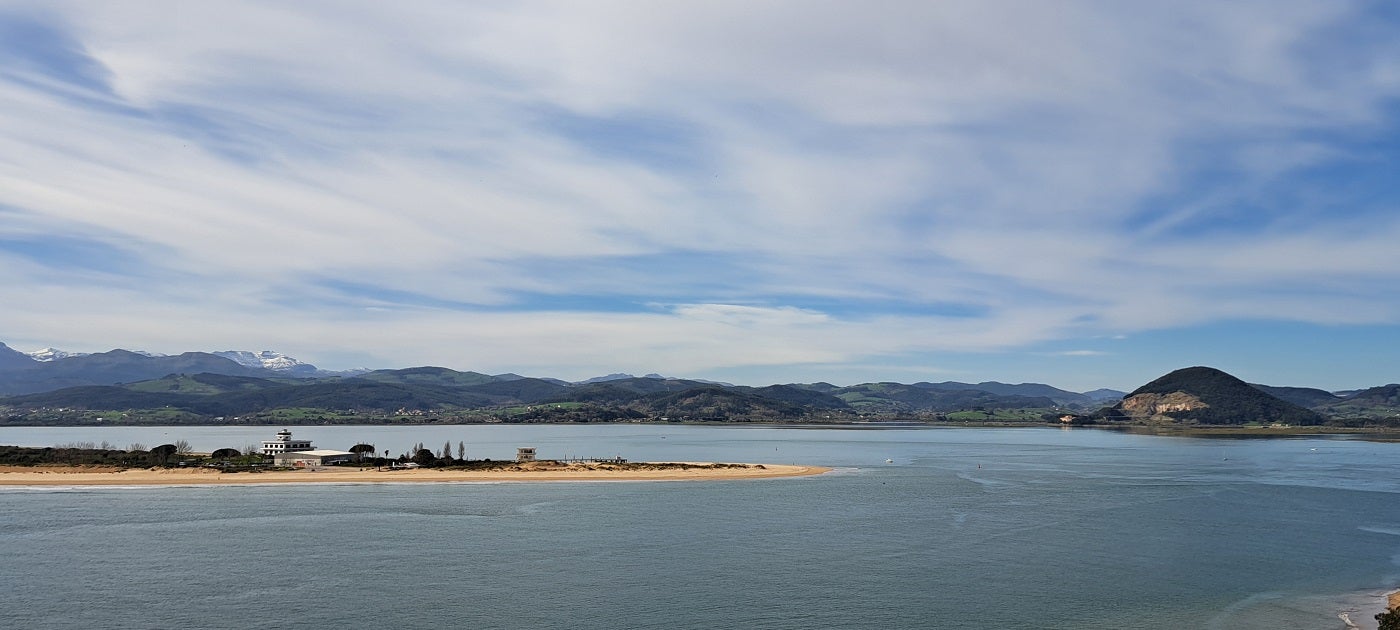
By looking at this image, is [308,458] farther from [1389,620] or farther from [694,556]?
[1389,620]

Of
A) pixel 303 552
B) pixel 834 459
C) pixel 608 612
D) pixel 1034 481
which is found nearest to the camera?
pixel 608 612

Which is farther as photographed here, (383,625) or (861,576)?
(861,576)

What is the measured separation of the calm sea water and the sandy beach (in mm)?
6204

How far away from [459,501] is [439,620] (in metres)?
40.4

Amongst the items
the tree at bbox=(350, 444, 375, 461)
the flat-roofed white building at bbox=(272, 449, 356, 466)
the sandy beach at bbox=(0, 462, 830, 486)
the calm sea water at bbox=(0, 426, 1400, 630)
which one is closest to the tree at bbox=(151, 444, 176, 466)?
the sandy beach at bbox=(0, 462, 830, 486)

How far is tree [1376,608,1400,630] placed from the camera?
29703mm

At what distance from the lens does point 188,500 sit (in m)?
72.8

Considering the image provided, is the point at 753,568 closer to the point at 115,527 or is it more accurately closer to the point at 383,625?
the point at 383,625

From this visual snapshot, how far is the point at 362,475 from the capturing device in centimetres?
9456

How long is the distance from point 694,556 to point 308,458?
242 feet

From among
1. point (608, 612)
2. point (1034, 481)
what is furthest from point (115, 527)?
point (1034, 481)

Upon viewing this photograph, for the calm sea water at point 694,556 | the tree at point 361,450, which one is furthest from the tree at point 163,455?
the calm sea water at point 694,556

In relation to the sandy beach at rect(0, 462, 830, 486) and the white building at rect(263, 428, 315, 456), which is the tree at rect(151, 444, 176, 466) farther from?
the white building at rect(263, 428, 315, 456)

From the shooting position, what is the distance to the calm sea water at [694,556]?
35.1m
